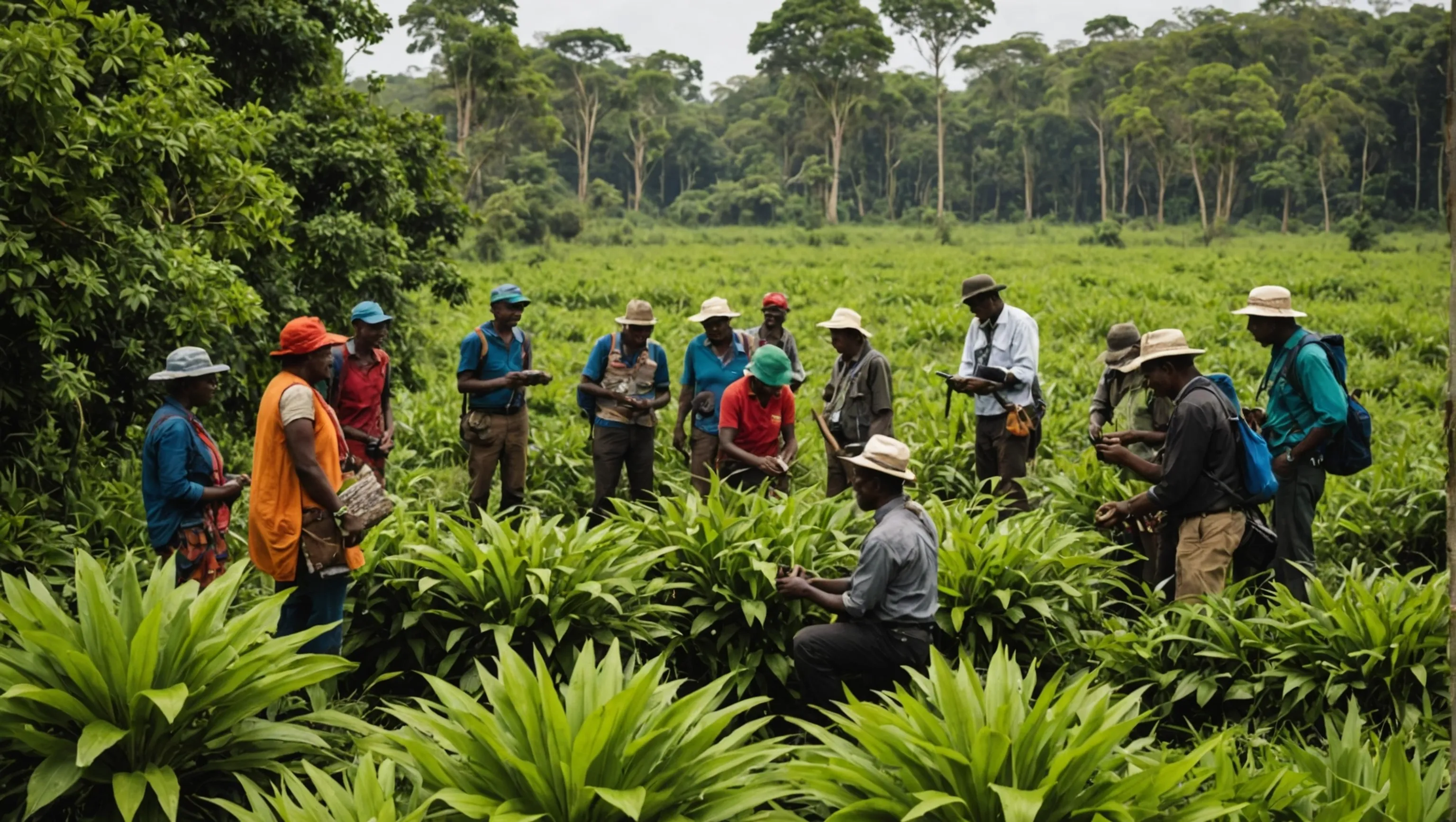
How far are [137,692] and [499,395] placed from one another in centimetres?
420

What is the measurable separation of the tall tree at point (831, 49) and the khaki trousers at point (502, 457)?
45.7 metres

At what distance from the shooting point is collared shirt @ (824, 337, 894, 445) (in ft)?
25.1

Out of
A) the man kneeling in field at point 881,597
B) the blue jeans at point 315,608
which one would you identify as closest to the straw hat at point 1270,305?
the man kneeling in field at point 881,597

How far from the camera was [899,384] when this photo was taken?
14.8m

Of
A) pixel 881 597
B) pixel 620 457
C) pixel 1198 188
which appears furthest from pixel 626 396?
pixel 1198 188

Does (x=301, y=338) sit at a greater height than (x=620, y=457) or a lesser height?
greater

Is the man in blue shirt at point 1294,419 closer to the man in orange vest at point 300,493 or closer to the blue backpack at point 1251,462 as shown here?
the blue backpack at point 1251,462

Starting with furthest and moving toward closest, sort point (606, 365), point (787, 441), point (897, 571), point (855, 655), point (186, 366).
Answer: point (606, 365), point (787, 441), point (186, 366), point (855, 655), point (897, 571)

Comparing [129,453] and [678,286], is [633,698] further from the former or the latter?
[678,286]

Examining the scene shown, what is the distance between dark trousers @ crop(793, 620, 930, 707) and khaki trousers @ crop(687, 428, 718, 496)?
296 cm

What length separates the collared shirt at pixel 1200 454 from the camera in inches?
229

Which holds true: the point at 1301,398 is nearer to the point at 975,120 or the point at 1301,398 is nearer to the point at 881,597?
the point at 881,597

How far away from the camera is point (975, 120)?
6794 centimetres

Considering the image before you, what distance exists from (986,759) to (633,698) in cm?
A: 121
